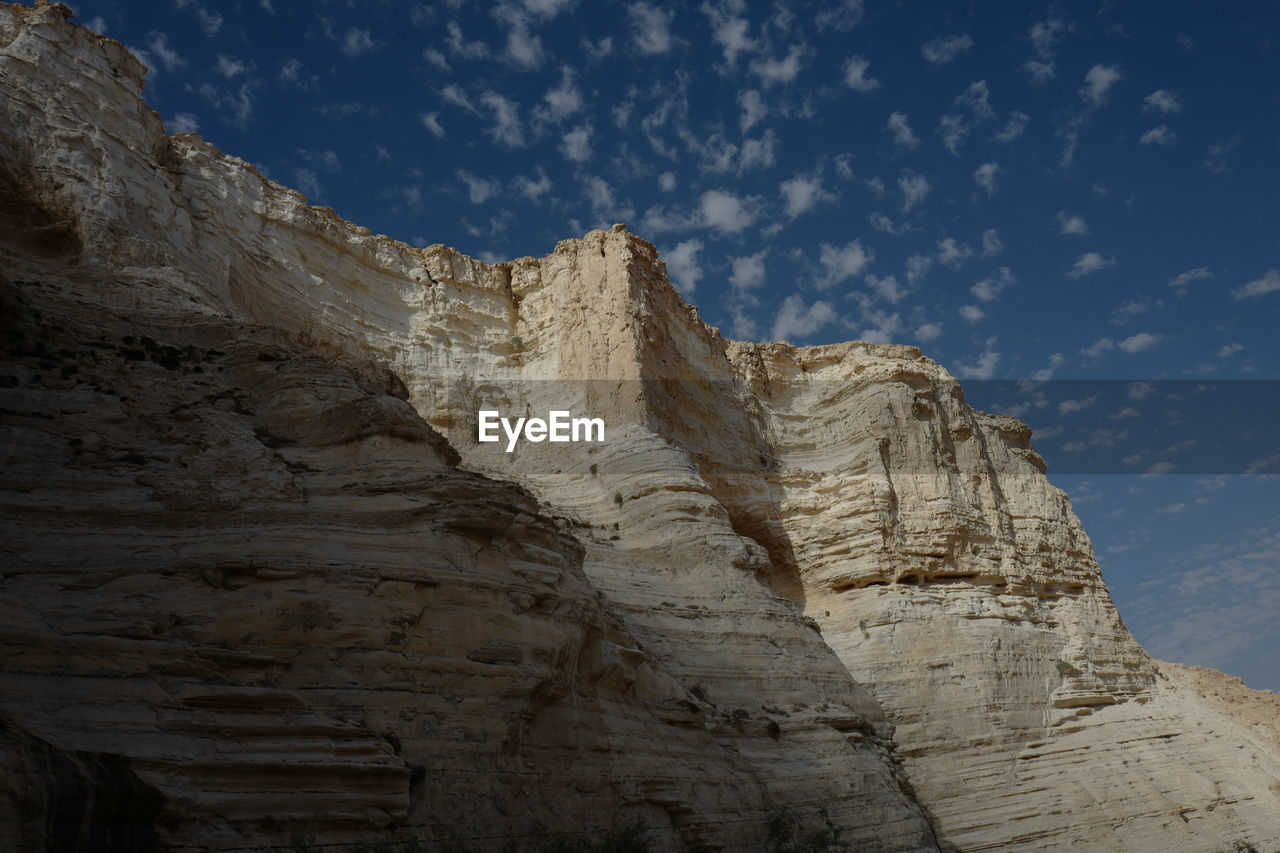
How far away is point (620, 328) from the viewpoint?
2891 centimetres

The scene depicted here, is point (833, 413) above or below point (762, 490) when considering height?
above

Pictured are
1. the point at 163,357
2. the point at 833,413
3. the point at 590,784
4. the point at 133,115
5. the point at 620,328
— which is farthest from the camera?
the point at 833,413

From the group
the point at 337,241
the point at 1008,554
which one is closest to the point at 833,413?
the point at 1008,554

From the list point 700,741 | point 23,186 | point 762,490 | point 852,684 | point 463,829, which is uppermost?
point 23,186

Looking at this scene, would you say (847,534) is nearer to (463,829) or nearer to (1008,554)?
(1008,554)

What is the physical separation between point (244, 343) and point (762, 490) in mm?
18694

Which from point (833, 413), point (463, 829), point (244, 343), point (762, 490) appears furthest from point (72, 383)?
point (833, 413)

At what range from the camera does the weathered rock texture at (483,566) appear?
10070 millimetres

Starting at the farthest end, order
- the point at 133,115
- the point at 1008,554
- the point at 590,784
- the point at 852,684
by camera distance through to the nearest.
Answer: the point at 1008,554, the point at 133,115, the point at 852,684, the point at 590,784

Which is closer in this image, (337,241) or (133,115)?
(133,115)

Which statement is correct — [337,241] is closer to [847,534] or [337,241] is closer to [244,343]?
[244,343]

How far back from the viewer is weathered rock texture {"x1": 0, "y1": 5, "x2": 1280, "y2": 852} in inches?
396

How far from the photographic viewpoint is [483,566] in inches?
504

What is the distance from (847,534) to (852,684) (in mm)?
8674
